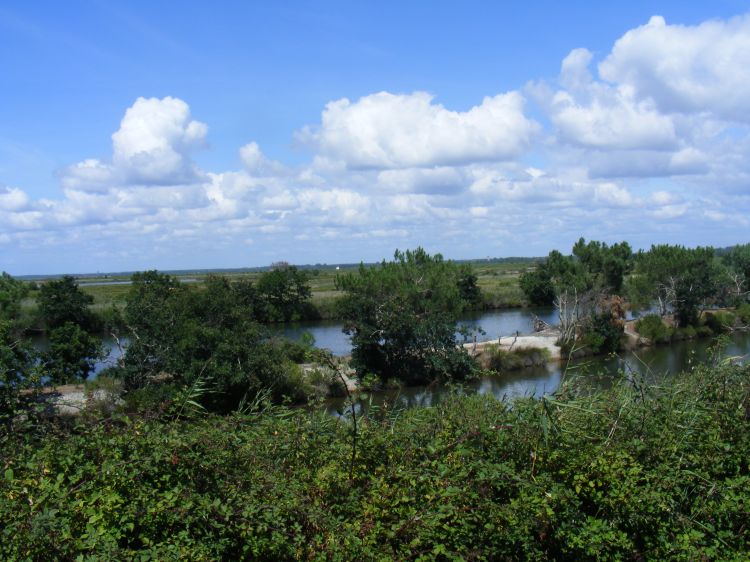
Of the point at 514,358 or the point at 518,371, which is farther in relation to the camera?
the point at 514,358

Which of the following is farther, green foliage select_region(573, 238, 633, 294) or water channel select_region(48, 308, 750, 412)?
green foliage select_region(573, 238, 633, 294)

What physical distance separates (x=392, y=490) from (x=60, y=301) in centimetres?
4499

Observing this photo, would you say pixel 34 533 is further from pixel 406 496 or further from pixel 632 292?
pixel 632 292

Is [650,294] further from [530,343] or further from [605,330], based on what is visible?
[530,343]

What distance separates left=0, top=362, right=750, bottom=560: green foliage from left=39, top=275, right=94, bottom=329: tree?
139ft

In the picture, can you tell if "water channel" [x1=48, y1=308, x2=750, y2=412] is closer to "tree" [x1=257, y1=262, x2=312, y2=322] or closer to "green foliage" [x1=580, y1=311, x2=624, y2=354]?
"green foliage" [x1=580, y1=311, x2=624, y2=354]

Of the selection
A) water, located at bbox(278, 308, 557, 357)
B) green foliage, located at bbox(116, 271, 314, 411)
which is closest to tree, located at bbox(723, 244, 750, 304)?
water, located at bbox(278, 308, 557, 357)

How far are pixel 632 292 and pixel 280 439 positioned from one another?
48510 mm

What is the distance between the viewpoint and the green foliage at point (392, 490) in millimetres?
3686

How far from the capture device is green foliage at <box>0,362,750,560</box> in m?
3.69

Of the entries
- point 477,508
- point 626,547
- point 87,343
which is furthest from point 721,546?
point 87,343

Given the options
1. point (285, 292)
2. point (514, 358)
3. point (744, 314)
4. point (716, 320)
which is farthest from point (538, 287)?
point (514, 358)

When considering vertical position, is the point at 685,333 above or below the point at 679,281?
below

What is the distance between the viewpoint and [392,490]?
425 centimetres
